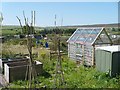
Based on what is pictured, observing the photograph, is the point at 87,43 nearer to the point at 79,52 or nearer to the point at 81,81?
the point at 79,52

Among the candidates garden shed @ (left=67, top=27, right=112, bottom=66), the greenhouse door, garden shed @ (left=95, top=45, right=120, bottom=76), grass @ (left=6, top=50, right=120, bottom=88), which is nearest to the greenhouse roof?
garden shed @ (left=67, top=27, right=112, bottom=66)

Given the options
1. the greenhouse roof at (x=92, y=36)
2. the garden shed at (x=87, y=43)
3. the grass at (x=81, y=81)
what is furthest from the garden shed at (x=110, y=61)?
the greenhouse roof at (x=92, y=36)

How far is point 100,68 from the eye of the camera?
9.29 m

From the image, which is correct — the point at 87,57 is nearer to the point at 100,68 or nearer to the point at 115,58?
the point at 100,68

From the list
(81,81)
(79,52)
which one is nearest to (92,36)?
(79,52)

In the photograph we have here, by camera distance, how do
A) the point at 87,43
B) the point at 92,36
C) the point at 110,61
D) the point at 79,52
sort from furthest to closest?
the point at 79,52 → the point at 92,36 → the point at 87,43 → the point at 110,61

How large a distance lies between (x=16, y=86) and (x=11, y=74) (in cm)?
95

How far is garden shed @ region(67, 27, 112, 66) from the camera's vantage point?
428 inches

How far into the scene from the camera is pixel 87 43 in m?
11.1

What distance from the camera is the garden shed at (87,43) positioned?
1087 centimetres

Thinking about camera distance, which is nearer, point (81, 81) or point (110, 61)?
point (81, 81)

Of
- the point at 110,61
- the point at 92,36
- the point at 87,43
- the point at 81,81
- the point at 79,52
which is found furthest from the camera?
the point at 79,52

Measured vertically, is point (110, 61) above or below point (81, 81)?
above

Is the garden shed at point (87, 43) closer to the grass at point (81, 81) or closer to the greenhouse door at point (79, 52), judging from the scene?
the greenhouse door at point (79, 52)
